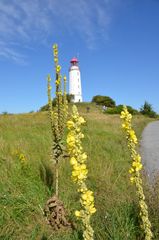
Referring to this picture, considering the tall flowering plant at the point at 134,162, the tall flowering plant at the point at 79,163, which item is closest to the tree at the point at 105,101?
the tall flowering plant at the point at 134,162

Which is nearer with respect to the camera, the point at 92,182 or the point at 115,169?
the point at 92,182

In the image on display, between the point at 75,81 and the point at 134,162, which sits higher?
the point at 75,81

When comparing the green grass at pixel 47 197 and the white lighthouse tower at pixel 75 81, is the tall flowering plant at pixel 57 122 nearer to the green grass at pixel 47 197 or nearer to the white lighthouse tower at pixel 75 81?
the green grass at pixel 47 197

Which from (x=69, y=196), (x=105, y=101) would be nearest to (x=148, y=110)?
(x=105, y=101)

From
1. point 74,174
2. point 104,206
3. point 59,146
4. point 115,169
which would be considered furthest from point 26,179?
point 74,174

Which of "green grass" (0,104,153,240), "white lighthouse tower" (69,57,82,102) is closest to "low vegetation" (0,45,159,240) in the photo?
"green grass" (0,104,153,240)

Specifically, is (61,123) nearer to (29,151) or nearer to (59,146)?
(59,146)

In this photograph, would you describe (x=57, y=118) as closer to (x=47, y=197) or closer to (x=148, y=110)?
(x=47, y=197)

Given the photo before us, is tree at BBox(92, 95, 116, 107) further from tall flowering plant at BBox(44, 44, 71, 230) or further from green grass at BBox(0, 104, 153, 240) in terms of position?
tall flowering plant at BBox(44, 44, 71, 230)

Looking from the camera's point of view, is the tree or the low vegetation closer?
the low vegetation

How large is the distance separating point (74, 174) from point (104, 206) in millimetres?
2259

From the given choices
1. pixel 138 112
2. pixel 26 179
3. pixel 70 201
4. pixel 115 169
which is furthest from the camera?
pixel 138 112

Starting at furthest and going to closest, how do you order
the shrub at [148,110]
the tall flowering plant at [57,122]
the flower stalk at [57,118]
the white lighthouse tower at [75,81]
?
the white lighthouse tower at [75,81] → the shrub at [148,110] → the flower stalk at [57,118] → the tall flowering plant at [57,122]

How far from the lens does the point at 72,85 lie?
3792 inches
